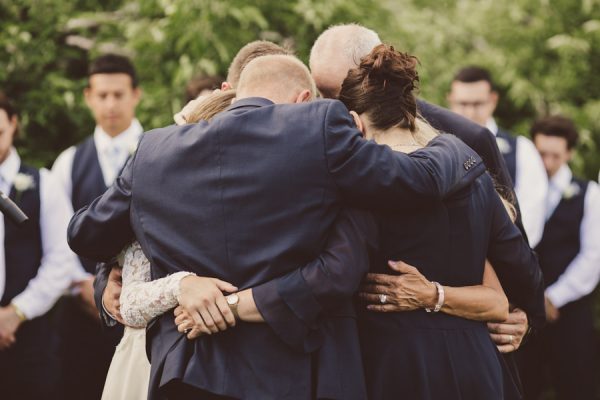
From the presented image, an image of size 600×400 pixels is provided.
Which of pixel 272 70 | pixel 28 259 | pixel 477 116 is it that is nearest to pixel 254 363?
pixel 272 70

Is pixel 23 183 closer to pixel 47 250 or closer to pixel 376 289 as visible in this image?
pixel 47 250

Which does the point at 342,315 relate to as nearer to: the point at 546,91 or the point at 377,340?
the point at 377,340

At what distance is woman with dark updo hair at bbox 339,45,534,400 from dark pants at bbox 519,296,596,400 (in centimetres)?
361

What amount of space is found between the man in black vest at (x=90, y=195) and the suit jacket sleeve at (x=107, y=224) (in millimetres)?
2336

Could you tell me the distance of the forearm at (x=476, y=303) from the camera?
127 inches

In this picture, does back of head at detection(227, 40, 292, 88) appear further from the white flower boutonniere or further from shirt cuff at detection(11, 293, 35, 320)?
shirt cuff at detection(11, 293, 35, 320)

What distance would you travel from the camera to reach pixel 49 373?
5.27 m

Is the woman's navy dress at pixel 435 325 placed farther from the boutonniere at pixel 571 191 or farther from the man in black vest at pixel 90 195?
the boutonniere at pixel 571 191

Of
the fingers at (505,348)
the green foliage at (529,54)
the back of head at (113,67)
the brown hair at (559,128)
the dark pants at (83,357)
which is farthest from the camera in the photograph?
the green foliage at (529,54)

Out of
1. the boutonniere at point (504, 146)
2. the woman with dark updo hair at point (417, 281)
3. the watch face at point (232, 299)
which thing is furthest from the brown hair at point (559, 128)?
the watch face at point (232, 299)

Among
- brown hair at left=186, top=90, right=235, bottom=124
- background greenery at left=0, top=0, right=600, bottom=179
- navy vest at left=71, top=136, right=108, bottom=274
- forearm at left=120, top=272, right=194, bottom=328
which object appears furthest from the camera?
background greenery at left=0, top=0, right=600, bottom=179

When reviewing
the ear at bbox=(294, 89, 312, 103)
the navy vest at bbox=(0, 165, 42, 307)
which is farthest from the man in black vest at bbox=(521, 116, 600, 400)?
the ear at bbox=(294, 89, 312, 103)

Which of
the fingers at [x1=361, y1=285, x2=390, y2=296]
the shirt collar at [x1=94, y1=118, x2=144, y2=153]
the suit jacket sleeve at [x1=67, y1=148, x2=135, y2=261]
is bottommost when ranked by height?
the shirt collar at [x1=94, y1=118, x2=144, y2=153]

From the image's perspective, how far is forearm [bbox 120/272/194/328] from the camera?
303cm
